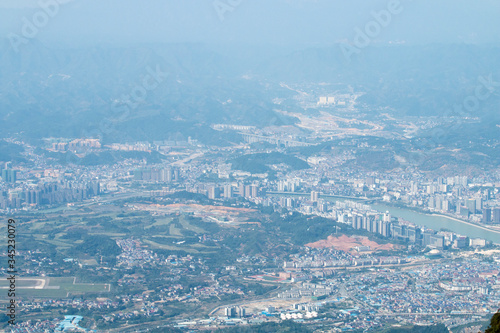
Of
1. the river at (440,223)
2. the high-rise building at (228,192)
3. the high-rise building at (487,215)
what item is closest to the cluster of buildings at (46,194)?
the high-rise building at (228,192)

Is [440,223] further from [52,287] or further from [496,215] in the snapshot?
[52,287]

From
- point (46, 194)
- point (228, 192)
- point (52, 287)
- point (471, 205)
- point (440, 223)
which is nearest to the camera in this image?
point (52, 287)

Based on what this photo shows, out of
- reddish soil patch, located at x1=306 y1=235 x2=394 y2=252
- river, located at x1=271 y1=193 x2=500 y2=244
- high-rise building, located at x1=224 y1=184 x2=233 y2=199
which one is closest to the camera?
reddish soil patch, located at x1=306 y1=235 x2=394 y2=252

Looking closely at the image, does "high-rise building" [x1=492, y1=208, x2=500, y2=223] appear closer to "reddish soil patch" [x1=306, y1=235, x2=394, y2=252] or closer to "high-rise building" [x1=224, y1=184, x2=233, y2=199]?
"reddish soil patch" [x1=306, y1=235, x2=394, y2=252]

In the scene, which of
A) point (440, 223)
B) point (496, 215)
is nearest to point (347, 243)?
point (440, 223)

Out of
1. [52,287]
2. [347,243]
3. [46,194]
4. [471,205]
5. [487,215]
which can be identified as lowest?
[52,287]

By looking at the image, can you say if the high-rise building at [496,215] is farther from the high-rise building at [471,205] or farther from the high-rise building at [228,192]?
the high-rise building at [228,192]

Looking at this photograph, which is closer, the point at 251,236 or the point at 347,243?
the point at 347,243

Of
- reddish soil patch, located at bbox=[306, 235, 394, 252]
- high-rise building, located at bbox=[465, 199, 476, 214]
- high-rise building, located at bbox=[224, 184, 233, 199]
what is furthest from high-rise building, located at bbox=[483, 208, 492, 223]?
high-rise building, located at bbox=[224, 184, 233, 199]

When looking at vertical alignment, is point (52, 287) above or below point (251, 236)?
below

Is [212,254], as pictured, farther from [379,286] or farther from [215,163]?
[215,163]

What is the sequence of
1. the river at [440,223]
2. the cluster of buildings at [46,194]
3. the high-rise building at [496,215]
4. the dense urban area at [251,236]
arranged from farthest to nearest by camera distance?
the cluster of buildings at [46,194] < the high-rise building at [496,215] < the river at [440,223] < the dense urban area at [251,236]
